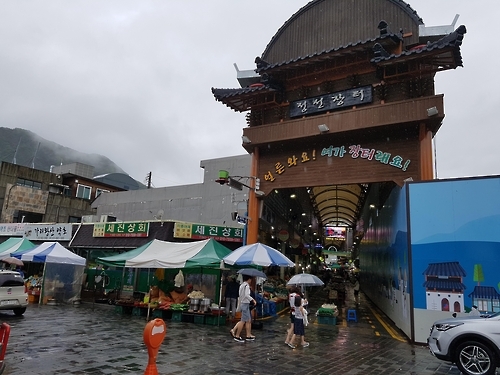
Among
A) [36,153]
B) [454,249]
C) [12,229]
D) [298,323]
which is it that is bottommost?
[298,323]

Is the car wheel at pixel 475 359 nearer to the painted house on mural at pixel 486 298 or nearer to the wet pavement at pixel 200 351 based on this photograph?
the wet pavement at pixel 200 351

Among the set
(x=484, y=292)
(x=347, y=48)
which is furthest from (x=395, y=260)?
(x=347, y=48)

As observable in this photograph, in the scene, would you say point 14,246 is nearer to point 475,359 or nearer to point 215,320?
point 215,320

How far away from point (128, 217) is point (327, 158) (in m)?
21.6

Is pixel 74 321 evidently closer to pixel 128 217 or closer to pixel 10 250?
pixel 10 250

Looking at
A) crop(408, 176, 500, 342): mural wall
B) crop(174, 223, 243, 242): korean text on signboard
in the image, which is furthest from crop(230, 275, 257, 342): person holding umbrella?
crop(174, 223, 243, 242): korean text on signboard

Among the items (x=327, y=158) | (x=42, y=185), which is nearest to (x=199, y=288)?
(x=327, y=158)

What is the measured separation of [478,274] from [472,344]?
12.1ft

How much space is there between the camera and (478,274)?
429 inches

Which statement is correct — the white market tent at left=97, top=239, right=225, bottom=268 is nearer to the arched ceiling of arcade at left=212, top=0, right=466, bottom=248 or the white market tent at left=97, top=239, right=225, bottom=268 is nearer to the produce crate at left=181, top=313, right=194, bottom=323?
the produce crate at left=181, top=313, right=194, bottom=323

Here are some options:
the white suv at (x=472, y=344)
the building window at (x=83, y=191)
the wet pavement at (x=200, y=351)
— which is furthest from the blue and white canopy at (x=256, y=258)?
the building window at (x=83, y=191)

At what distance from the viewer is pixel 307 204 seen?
1310 inches

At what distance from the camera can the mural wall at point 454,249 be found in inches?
428

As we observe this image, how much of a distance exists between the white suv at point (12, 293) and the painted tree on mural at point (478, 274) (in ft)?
51.9
